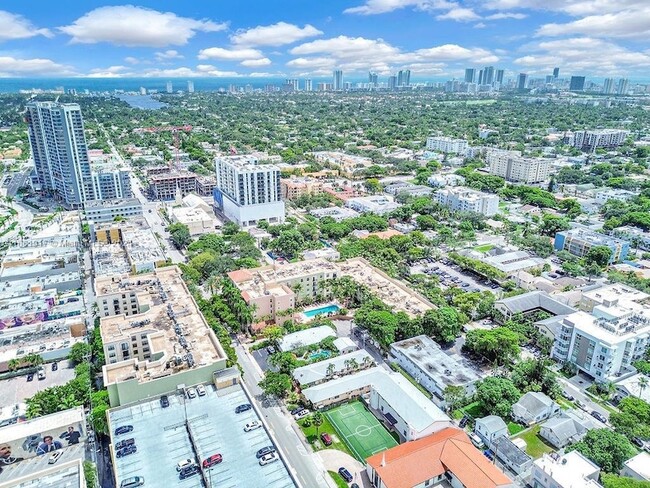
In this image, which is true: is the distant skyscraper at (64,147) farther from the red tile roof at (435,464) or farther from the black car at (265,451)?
the red tile roof at (435,464)

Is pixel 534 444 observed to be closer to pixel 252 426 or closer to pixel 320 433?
pixel 320 433

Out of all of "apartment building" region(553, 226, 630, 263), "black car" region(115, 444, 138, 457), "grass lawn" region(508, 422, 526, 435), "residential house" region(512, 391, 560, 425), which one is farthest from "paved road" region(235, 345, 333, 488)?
"apartment building" region(553, 226, 630, 263)

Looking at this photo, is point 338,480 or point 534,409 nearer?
point 338,480

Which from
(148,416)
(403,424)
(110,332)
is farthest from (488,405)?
(110,332)

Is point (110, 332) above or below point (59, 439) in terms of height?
above

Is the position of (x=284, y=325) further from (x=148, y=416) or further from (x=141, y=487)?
(x=141, y=487)

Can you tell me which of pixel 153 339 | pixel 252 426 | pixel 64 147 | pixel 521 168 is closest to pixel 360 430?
pixel 252 426
